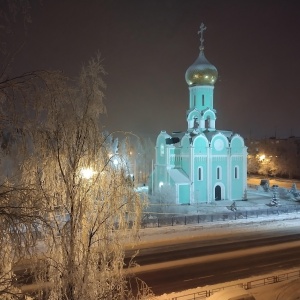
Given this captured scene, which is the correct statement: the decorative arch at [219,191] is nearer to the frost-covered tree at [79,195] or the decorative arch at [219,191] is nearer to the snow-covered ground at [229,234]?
the snow-covered ground at [229,234]

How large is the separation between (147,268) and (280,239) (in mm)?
10171

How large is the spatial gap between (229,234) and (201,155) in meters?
13.1

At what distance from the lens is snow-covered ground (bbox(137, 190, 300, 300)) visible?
43.9ft

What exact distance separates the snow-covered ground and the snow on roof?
140 inches

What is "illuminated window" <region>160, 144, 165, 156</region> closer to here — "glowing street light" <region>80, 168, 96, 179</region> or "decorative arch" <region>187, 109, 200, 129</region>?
"decorative arch" <region>187, 109, 200, 129</region>

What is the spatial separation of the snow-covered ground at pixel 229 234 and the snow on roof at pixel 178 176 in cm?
356

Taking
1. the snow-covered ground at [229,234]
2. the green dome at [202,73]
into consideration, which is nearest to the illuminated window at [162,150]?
the snow-covered ground at [229,234]

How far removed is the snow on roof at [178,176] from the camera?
3466 centimetres

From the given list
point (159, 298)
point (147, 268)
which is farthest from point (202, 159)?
point (159, 298)

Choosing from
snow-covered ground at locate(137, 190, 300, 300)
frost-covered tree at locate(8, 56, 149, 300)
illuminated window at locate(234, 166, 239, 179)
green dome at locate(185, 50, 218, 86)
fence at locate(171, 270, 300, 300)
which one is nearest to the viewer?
frost-covered tree at locate(8, 56, 149, 300)

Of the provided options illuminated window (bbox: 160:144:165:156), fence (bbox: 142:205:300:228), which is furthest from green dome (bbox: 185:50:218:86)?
fence (bbox: 142:205:300:228)

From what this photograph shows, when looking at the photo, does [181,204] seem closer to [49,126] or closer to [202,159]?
[202,159]

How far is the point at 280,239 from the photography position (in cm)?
2278

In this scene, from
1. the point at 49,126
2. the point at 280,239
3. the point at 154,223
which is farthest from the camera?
the point at 154,223
